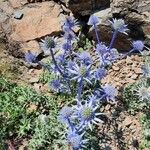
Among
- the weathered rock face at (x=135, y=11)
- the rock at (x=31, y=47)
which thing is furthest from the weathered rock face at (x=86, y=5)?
the rock at (x=31, y=47)

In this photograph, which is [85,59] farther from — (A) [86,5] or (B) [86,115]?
(A) [86,5]

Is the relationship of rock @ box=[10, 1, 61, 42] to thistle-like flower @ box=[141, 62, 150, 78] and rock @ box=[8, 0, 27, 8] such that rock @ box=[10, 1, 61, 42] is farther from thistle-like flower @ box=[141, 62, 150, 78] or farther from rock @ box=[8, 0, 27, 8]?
thistle-like flower @ box=[141, 62, 150, 78]

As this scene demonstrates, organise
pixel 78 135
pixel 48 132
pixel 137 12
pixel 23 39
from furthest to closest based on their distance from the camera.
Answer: pixel 23 39 < pixel 137 12 < pixel 48 132 < pixel 78 135

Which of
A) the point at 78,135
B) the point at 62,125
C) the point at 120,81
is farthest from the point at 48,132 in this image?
the point at 120,81

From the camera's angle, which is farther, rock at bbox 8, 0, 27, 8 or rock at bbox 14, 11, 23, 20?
rock at bbox 8, 0, 27, 8

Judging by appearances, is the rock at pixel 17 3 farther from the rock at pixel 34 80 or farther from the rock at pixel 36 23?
the rock at pixel 34 80

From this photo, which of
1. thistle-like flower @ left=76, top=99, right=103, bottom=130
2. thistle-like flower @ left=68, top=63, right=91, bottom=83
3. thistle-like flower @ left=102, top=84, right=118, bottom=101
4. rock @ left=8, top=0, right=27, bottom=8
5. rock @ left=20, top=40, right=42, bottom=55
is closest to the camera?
thistle-like flower @ left=76, top=99, right=103, bottom=130

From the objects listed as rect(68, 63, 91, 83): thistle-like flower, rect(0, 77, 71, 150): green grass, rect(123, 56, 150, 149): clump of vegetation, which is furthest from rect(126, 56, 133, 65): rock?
rect(68, 63, 91, 83): thistle-like flower

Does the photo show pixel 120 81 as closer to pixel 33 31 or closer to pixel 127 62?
pixel 127 62
